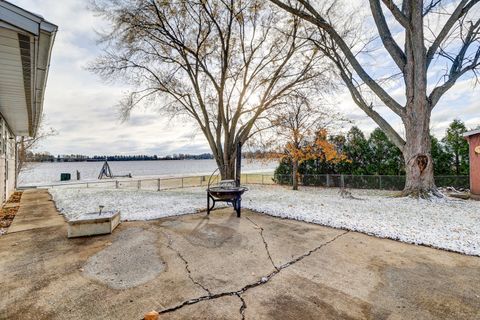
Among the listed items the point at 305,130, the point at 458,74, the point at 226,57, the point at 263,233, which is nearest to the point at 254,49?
the point at 226,57

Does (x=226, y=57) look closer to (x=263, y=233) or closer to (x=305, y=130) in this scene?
(x=305, y=130)

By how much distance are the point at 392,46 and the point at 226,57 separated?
7109 millimetres

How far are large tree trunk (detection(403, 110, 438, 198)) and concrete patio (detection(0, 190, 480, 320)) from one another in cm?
516

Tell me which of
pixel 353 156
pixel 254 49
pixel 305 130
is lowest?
pixel 353 156

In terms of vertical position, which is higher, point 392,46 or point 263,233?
point 392,46

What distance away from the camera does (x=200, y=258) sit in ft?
11.3

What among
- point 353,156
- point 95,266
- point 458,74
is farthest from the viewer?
point 353,156

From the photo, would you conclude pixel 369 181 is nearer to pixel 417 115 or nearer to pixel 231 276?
pixel 417 115

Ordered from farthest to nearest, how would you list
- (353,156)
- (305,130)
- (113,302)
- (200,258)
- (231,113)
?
(353,156) → (305,130) → (231,113) → (200,258) → (113,302)

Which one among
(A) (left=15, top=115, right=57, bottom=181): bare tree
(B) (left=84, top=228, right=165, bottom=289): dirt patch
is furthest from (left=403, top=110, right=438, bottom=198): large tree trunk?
(A) (left=15, top=115, right=57, bottom=181): bare tree

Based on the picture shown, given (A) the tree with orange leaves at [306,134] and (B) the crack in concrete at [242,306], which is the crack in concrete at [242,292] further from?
(A) the tree with orange leaves at [306,134]

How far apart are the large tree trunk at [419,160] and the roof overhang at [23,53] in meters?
10.0

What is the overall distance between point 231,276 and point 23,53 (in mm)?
4589

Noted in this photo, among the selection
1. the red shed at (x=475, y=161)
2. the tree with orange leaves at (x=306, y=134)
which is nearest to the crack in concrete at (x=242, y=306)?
A: the red shed at (x=475, y=161)
